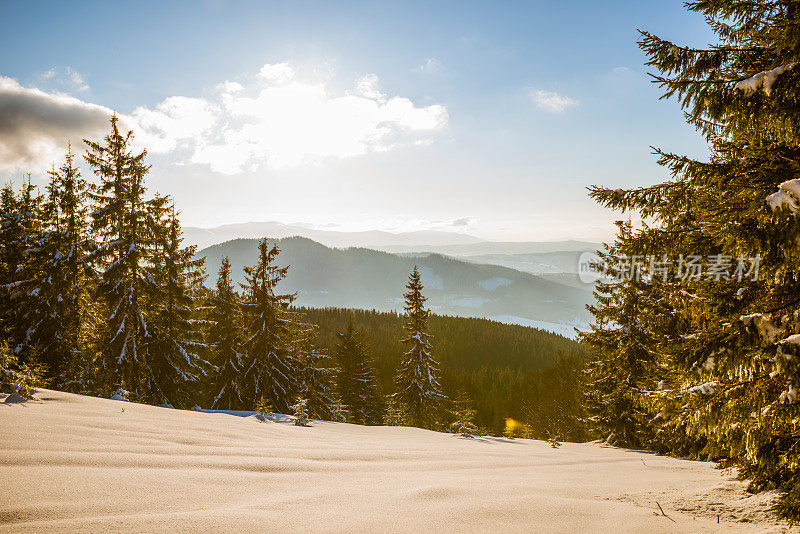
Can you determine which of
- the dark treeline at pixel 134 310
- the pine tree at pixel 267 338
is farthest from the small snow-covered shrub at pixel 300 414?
the pine tree at pixel 267 338

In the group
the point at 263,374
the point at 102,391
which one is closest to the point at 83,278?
the point at 102,391

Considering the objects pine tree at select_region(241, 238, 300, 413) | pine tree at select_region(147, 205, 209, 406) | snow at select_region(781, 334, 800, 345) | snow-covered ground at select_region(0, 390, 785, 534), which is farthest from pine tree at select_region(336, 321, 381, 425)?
snow at select_region(781, 334, 800, 345)

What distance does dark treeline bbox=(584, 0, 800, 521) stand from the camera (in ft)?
12.8

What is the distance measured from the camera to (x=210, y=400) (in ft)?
77.2

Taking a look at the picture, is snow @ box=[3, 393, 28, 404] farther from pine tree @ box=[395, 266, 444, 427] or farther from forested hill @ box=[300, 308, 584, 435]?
forested hill @ box=[300, 308, 584, 435]

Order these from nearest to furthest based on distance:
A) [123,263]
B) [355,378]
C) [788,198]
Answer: [788,198]
[123,263]
[355,378]

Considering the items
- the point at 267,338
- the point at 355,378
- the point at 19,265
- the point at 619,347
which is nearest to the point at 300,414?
the point at 267,338

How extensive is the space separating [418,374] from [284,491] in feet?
95.1

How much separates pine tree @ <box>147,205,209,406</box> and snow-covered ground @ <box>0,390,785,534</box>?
15.1 meters

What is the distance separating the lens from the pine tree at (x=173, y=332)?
1908 cm

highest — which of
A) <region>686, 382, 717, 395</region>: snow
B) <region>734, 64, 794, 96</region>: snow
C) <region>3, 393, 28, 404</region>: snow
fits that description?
<region>734, 64, 794, 96</region>: snow

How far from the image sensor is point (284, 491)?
3.48m

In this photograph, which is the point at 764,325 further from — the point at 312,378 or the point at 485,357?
the point at 485,357

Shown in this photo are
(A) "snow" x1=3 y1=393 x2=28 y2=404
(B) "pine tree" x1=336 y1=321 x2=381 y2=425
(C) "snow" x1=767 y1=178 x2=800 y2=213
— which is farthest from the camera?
(B) "pine tree" x1=336 y1=321 x2=381 y2=425
